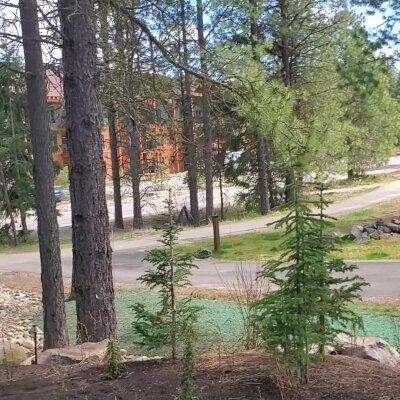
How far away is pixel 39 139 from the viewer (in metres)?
7.40

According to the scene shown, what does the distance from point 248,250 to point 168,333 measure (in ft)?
40.6

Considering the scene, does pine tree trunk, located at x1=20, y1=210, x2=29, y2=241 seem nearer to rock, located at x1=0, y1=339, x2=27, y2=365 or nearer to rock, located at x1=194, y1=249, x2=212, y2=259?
rock, located at x1=194, y1=249, x2=212, y2=259

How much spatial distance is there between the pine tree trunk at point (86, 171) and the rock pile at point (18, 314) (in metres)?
3.03

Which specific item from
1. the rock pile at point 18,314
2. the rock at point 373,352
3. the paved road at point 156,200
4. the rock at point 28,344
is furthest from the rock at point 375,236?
the rock at point 373,352

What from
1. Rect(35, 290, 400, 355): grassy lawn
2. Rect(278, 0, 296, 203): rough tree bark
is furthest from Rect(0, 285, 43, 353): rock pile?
Rect(278, 0, 296, 203): rough tree bark

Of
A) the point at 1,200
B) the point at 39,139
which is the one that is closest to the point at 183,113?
the point at 1,200

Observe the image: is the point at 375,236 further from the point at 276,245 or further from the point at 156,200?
the point at 156,200

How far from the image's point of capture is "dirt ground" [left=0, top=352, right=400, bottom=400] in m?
3.40

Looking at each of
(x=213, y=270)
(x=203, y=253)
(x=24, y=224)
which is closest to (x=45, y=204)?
(x=213, y=270)

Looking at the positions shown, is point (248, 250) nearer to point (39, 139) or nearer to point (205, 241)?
point (205, 241)

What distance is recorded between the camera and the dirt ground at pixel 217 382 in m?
3.40

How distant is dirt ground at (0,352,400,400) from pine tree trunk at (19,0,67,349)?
304 centimetres

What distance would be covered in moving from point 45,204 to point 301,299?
16.0 ft

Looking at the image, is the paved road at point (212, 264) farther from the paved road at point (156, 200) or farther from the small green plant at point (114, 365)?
the small green plant at point (114, 365)
